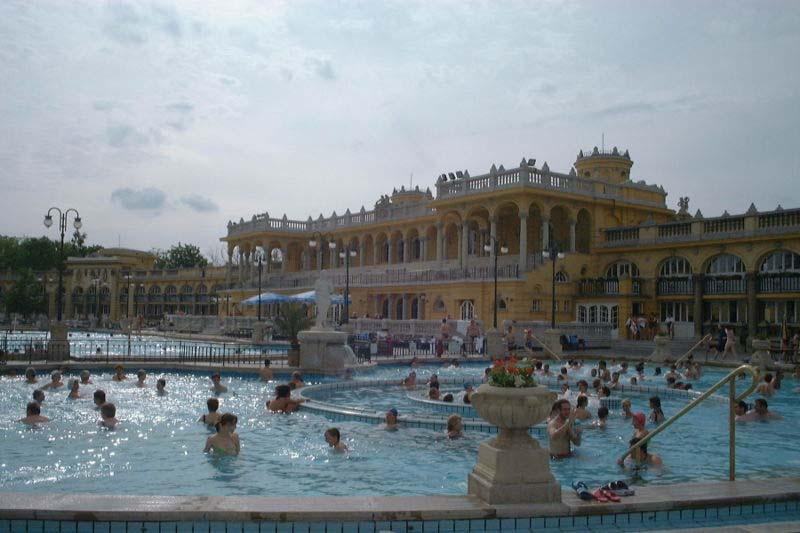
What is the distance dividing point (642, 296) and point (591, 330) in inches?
176

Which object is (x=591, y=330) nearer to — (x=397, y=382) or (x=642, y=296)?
(x=642, y=296)

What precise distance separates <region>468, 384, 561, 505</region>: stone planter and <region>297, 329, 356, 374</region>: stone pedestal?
15095mm

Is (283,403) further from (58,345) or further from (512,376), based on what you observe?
(58,345)

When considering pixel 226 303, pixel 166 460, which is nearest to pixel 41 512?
pixel 166 460

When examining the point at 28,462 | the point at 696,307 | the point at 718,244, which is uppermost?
the point at 718,244

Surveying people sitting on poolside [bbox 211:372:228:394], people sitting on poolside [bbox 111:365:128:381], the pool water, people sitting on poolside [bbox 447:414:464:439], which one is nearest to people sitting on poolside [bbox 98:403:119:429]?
the pool water

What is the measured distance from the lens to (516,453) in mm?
7031

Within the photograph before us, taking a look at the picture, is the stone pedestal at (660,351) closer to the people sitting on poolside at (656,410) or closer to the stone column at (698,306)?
the stone column at (698,306)

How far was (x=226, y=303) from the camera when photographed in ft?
232

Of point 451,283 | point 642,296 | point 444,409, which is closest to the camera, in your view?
point 444,409

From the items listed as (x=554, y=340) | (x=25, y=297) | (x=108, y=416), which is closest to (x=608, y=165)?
(x=554, y=340)

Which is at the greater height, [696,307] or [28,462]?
[696,307]

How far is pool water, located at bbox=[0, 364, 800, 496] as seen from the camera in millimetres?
9906

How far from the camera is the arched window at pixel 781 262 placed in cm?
3366
